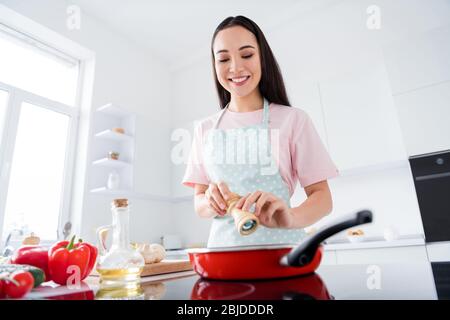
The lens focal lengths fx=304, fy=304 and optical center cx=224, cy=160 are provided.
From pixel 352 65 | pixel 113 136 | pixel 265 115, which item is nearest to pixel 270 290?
pixel 265 115

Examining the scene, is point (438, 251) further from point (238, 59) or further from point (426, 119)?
point (238, 59)

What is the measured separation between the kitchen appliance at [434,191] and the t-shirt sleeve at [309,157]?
53.0 inches

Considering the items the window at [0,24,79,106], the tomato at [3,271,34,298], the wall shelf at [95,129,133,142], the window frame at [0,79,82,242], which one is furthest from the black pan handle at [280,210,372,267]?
the window at [0,24,79,106]

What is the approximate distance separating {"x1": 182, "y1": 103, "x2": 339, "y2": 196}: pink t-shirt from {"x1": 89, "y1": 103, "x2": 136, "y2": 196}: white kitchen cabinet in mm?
1726

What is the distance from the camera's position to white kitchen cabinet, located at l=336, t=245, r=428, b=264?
1.71 m

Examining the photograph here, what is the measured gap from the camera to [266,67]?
0.95 m

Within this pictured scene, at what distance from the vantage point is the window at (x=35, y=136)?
7.23 feet

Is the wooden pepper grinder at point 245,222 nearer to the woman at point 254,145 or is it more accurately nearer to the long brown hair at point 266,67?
the woman at point 254,145

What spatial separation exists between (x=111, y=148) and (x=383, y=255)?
92.2 inches

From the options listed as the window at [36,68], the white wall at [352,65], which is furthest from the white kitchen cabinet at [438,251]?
the window at [36,68]

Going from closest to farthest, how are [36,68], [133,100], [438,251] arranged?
[438,251] < [36,68] < [133,100]

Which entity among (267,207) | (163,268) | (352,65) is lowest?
(163,268)
